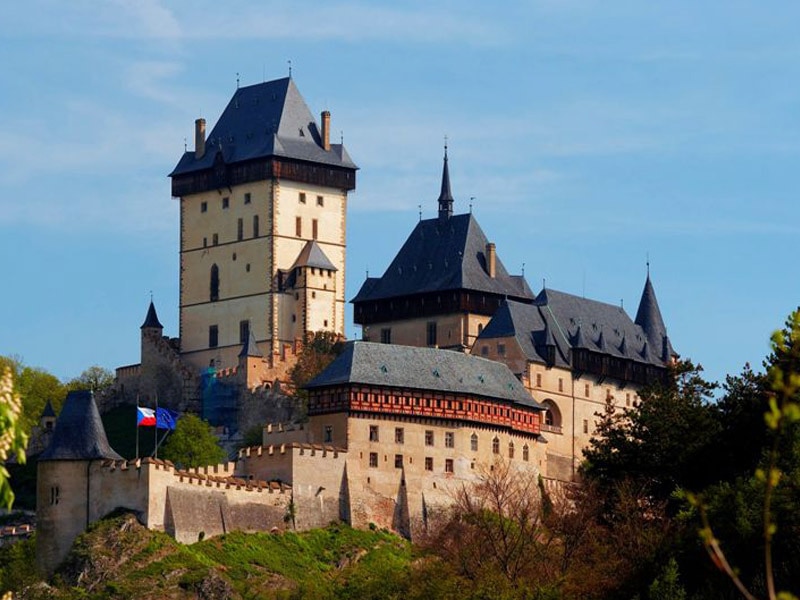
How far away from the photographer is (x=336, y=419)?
91.0 meters

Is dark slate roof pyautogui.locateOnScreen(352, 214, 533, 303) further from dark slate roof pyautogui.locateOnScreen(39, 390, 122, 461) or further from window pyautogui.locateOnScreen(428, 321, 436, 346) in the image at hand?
dark slate roof pyautogui.locateOnScreen(39, 390, 122, 461)

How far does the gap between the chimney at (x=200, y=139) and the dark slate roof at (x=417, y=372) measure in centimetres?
2513

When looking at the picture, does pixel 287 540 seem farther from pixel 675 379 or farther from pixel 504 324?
pixel 504 324

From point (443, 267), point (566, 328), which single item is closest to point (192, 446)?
point (443, 267)

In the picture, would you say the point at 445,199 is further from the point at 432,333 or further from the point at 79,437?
the point at 79,437

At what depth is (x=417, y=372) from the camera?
93625mm

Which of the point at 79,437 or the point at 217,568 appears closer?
the point at 217,568

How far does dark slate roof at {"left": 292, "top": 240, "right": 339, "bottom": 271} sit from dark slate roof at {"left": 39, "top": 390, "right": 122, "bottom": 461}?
28.3 metres

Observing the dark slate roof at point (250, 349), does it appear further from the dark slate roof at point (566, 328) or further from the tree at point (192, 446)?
the dark slate roof at point (566, 328)

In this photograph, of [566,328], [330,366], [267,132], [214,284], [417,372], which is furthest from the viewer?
[214,284]

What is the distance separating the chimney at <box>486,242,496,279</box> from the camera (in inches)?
4387

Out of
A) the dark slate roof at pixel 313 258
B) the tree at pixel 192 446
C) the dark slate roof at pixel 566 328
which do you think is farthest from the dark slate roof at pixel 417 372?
the dark slate roof at pixel 313 258

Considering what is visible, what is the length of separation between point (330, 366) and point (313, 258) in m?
18.7

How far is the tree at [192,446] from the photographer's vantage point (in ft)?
313
